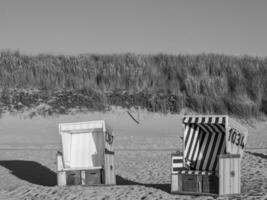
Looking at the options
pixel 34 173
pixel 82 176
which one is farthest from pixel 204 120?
pixel 34 173

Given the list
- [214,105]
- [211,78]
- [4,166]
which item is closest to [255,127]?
[214,105]

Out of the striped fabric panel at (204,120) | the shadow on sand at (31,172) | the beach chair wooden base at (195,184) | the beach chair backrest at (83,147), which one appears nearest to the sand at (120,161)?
the shadow on sand at (31,172)

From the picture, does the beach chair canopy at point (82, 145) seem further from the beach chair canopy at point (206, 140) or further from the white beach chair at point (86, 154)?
the beach chair canopy at point (206, 140)

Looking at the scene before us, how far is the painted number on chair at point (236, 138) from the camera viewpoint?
10.4 metres

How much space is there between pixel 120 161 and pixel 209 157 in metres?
4.98

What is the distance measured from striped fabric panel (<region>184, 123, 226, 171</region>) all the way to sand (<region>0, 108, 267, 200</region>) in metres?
0.75

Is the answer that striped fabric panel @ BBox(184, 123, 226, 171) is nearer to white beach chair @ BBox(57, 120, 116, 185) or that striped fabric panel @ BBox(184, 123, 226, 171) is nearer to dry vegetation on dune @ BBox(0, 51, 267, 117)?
white beach chair @ BBox(57, 120, 116, 185)

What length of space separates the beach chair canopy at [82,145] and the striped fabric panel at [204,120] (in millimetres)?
1937

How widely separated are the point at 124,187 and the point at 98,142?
165 centimetres

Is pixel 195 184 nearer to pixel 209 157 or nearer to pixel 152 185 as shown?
pixel 209 157

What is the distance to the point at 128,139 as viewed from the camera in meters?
21.1

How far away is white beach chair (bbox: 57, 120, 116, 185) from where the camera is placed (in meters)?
11.7

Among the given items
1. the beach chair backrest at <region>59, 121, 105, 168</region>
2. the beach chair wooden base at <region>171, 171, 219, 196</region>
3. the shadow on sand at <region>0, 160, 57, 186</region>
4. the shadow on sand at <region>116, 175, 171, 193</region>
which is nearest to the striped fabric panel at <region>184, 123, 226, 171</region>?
the shadow on sand at <region>116, 175, 171, 193</region>

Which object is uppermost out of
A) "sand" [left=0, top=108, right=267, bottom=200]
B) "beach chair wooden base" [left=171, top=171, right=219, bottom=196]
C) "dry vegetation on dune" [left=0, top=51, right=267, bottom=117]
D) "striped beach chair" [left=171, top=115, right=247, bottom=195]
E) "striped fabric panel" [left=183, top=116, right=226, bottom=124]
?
"dry vegetation on dune" [left=0, top=51, right=267, bottom=117]
